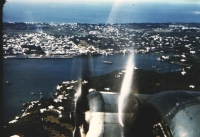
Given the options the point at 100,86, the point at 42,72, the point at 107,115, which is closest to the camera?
the point at 107,115

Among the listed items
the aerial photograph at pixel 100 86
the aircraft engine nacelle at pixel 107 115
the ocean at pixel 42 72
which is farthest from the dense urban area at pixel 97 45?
the aircraft engine nacelle at pixel 107 115

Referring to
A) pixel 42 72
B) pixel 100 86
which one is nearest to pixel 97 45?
pixel 42 72

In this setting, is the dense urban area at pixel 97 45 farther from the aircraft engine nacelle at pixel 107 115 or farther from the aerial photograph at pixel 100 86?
the aircraft engine nacelle at pixel 107 115

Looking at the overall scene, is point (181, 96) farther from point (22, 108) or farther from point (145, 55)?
point (145, 55)

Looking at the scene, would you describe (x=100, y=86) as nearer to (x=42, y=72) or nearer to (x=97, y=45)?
(x=42, y=72)

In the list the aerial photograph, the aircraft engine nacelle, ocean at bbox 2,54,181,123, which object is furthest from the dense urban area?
the aircraft engine nacelle

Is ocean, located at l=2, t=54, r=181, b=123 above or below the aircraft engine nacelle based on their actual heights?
below

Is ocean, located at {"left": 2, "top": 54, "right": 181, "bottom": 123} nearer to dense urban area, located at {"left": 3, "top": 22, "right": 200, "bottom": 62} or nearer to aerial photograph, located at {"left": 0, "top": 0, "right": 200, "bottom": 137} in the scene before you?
aerial photograph, located at {"left": 0, "top": 0, "right": 200, "bottom": 137}

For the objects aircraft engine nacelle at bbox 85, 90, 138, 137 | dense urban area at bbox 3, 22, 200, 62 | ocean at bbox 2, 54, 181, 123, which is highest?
aircraft engine nacelle at bbox 85, 90, 138, 137

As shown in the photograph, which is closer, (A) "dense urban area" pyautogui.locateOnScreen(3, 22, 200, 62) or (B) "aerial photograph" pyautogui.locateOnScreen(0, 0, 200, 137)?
(B) "aerial photograph" pyautogui.locateOnScreen(0, 0, 200, 137)
